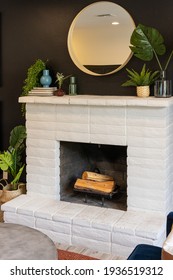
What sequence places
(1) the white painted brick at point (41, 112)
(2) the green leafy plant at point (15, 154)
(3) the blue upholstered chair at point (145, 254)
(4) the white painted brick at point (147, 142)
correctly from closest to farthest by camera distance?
1. (3) the blue upholstered chair at point (145, 254)
2. (4) the white painted brick at point (147, 142)
3. (1) the white painted brick at point (41, 112)
4. (2) the green leafy plant at point (15, 154)

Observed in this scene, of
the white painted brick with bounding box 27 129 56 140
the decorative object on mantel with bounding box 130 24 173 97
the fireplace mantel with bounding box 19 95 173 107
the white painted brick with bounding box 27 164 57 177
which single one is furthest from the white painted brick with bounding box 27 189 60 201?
the decorative object on mantel with bounding box 130 24 173 97

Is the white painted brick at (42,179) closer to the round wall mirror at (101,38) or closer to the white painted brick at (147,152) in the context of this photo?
the white painted brick at (147,152)

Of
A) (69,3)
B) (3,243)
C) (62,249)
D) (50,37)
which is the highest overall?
(69,3)

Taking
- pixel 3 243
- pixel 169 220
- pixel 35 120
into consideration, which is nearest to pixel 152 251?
pixel 169 220

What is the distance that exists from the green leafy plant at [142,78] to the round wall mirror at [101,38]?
19cm

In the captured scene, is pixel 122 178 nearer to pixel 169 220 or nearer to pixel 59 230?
pixel 59 230

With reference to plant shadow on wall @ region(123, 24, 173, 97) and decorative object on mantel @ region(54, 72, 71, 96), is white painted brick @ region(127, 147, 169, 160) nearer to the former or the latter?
plant shadow on wall @ region(123, 24, 173, 97)

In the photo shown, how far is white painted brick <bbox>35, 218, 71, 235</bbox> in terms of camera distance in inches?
134

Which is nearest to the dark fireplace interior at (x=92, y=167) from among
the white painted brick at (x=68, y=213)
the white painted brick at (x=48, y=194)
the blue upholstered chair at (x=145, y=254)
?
the white painted brick at (x=48, y=194)

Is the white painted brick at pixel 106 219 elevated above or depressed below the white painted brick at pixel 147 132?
below

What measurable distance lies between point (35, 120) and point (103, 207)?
3.45 feet

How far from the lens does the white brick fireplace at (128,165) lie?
323 centimetres

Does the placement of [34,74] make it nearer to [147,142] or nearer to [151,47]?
[151,47]

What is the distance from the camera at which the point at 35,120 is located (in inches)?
151
